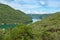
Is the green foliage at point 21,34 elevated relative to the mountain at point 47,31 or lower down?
elevated

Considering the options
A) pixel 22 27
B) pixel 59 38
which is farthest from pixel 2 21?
pixel 22 27

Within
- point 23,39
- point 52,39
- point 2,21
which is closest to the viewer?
point 23,39

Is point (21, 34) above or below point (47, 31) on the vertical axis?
above

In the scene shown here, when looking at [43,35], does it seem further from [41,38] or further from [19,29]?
[19,29]

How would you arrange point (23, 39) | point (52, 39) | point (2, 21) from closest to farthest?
point (23, 39), point (52, 39), point (2, 21)

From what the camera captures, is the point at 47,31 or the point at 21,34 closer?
the point at 21,34

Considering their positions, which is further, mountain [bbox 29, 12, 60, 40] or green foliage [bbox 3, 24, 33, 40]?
mountain [bbox 29, 12, 60, 40]

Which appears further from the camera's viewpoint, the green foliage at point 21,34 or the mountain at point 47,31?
the mountain at point 47,31

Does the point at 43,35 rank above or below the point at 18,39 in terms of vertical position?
below

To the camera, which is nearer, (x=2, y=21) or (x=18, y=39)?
(x=18, y=39)

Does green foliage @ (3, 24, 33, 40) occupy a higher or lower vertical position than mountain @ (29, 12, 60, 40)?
higher
